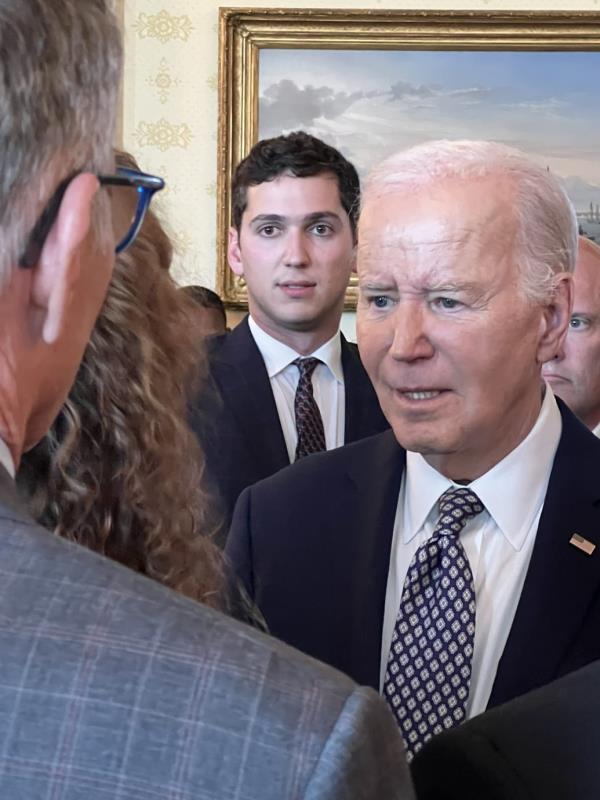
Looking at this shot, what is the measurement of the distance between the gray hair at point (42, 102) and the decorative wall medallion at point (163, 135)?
13.7 ft

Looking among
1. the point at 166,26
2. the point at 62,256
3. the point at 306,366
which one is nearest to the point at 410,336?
the point at 62,256

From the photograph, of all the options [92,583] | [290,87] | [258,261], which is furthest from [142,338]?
[290,87]

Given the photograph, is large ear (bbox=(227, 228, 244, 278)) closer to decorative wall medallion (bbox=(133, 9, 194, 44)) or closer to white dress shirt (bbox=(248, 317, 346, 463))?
white dress shirt (bbox=(248, 317, 346, 463))

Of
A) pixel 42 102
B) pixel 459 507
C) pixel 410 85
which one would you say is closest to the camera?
pixel 42 102

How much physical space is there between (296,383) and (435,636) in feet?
5.26

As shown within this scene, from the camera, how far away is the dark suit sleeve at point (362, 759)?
27.1 inches

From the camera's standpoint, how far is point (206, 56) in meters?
4.93

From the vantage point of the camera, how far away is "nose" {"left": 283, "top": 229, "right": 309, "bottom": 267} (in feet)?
11.0

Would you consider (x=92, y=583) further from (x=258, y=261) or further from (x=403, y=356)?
(x=258, y=261)

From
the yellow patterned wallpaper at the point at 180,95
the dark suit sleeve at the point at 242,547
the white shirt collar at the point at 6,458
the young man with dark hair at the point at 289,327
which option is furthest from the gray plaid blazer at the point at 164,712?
the yellow patterned wallpaper at the point at 180,95

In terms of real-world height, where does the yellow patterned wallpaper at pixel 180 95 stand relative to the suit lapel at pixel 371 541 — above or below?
above

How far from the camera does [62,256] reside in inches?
32.2

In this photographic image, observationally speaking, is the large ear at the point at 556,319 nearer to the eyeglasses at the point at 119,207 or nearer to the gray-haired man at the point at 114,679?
the eyeglasses at the point at 119,207

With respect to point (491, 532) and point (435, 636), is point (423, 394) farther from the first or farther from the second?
point (435, 636)
